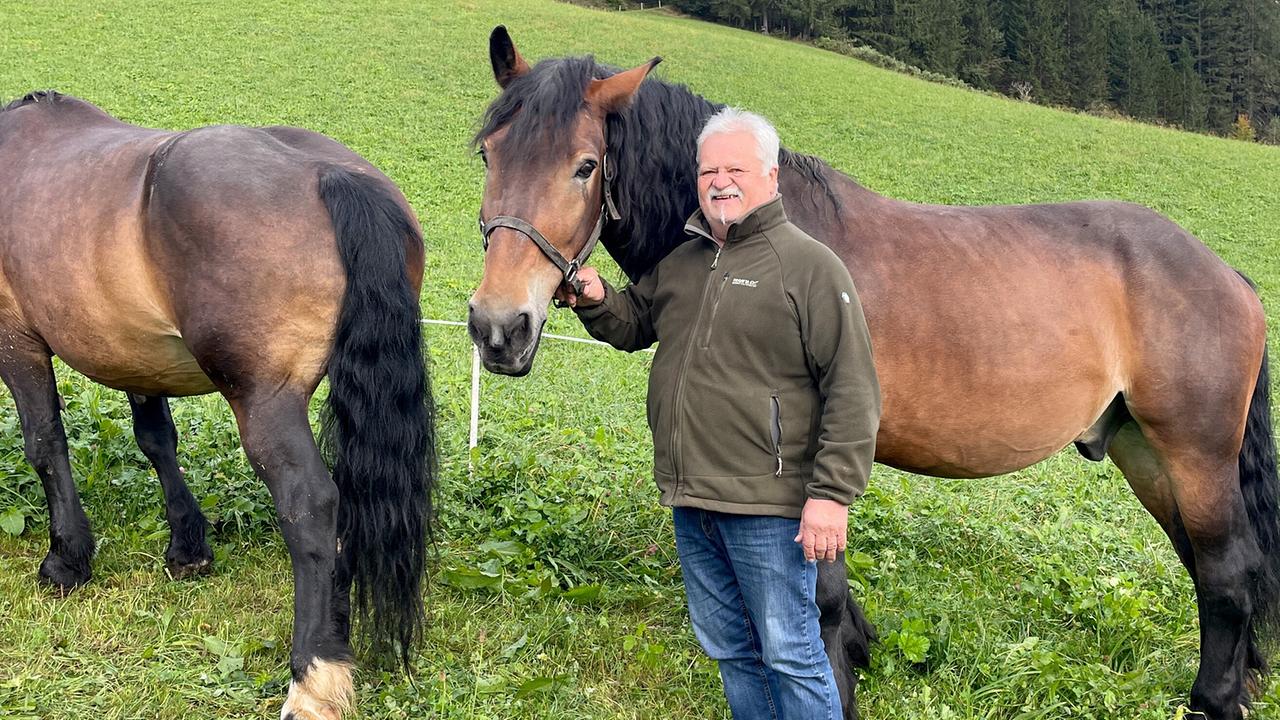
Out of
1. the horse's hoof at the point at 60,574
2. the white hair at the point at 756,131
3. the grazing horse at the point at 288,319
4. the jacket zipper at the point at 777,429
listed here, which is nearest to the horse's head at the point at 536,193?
the white hair at the point at 756,131

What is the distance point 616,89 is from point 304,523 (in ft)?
5.97

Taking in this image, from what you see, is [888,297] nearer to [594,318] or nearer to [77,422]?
[594,318]

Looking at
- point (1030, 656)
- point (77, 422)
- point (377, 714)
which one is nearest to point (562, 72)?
point (377, 714)

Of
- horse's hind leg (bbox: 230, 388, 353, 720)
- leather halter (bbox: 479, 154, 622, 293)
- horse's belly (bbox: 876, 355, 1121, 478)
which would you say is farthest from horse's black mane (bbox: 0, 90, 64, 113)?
horse's belly (bbox: 876, 355, 1121, 478)

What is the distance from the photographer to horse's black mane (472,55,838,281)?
2754 millimetres

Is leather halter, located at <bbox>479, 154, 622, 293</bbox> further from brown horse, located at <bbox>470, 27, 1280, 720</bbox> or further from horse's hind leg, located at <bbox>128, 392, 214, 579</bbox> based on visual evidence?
horse's hind leg, located at <bbox>128, 392, 214, 579</bbox>

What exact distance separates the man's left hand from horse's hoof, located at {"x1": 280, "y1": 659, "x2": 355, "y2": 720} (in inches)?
72.5

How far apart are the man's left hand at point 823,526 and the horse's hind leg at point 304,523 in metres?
1.77

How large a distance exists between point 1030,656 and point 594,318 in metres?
2.30

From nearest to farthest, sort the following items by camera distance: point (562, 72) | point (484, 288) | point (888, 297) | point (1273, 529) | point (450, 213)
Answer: point (484, 288), point (562, 72), point (888, 297), point (1273, 529), point (450, 213)

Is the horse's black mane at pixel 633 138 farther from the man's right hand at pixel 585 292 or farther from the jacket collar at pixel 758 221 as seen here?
the jacket collar at pixel 758 221

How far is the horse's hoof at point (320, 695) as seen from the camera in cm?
327

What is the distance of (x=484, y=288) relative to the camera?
262 centimetres

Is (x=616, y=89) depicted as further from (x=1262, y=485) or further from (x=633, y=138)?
(x=1262, y=485)
